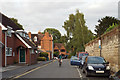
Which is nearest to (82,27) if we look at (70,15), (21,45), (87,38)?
(87,38)

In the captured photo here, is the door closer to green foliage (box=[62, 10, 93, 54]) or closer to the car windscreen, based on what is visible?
the car windscreen

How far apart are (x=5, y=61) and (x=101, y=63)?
14.3 m

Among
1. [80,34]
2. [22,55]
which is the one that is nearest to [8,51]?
[22,55]

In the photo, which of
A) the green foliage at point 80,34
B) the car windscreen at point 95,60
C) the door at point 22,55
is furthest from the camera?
the green foliage at point 80,34

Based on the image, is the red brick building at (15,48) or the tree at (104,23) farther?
the tree at (104,23)

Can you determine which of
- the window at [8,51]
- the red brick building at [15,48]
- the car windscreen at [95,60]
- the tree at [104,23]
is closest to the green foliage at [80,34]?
the tree at [104,23]

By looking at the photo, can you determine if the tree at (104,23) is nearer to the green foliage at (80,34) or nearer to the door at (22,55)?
the green foliage at (80,34)

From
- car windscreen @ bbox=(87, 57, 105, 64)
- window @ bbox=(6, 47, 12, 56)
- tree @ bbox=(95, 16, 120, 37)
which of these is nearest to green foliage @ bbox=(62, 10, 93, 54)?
tree @ bbox=(95, 16, 120, 37)

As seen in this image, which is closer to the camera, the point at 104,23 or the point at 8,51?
the point at 8,51

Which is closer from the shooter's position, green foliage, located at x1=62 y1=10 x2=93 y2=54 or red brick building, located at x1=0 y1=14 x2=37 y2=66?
red brick building, located at x1=0 y1=14 x2=37 y2=66

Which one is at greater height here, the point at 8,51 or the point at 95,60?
the point at 8,51

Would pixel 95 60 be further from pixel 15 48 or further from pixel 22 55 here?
pixel 22 55

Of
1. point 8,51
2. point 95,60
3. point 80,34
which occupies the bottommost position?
point 95,60

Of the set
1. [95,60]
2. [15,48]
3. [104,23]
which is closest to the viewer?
[95,60]
